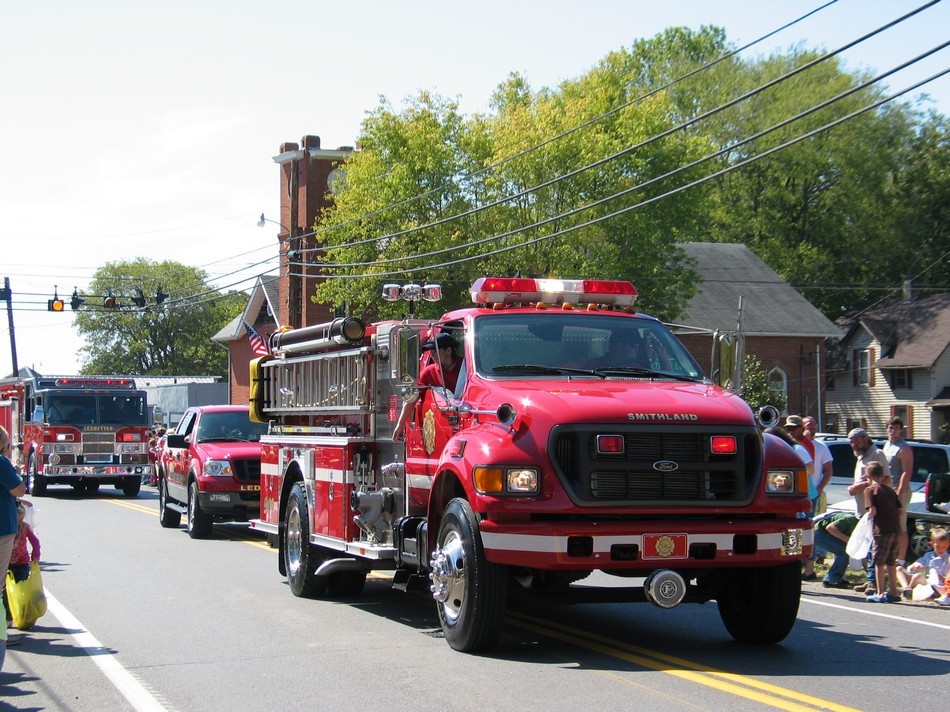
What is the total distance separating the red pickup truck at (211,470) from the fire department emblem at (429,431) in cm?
903

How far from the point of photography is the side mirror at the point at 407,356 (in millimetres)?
9578

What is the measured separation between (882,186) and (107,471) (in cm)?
4899

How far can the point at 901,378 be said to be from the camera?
57.4m

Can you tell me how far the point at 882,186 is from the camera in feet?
219

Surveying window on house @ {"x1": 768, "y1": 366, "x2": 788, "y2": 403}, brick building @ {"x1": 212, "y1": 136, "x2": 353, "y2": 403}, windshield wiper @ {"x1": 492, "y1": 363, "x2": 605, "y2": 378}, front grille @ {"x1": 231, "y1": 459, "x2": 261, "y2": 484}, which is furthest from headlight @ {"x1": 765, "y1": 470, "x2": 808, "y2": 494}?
window on house @ {"x1": 768, "y1": 366, "x2": 788, "y2": 403}

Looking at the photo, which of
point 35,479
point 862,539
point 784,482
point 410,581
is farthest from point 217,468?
point 35,479

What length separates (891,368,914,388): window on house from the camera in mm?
56938

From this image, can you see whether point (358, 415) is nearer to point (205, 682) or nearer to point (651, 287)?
point (205, 682)

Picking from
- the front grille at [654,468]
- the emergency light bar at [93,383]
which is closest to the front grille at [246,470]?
the front grille at [654,468]

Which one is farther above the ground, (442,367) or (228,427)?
(442,367)

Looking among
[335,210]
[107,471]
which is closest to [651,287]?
[335,210]

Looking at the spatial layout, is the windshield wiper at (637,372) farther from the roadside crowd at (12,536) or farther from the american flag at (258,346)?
the american flag at (258,346)

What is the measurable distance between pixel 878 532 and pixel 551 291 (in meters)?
4.46

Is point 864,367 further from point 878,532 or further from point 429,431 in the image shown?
point 429,431
